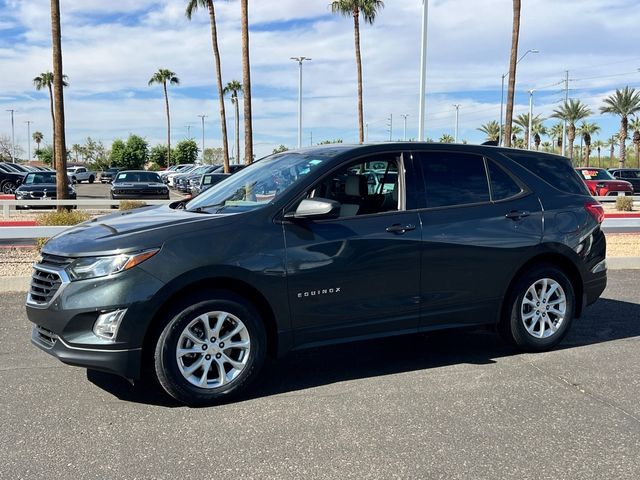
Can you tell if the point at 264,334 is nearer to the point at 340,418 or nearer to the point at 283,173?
the point at 340,418

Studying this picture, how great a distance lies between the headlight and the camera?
13.1 ft

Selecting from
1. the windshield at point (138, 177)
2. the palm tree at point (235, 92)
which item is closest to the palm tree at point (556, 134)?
the palm tree at point (235, 92)

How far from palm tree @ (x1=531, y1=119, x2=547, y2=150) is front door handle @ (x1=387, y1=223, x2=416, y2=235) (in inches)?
3270

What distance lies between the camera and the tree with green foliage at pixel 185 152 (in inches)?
3287

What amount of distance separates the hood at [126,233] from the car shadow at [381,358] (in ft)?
3.69

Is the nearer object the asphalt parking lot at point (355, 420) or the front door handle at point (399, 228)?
the asphalt parking lot at point (355, 420)

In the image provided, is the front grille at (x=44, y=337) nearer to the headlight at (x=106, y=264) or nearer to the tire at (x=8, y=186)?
the headlight at (x=106, y=264)

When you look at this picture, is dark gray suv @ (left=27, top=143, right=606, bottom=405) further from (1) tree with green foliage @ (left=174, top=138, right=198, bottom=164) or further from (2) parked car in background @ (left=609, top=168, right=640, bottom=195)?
(1) tree with green foliage @ (left=174, top=138, right=198, bottom=164)

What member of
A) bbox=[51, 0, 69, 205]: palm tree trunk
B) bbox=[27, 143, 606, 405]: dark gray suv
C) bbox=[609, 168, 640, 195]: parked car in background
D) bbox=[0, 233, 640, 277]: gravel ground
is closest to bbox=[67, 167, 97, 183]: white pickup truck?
bbox=[51, 0, 69, 205]: palm tree trunk

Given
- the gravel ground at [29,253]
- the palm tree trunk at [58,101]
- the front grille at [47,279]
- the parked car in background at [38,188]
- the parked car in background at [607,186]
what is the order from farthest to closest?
the parked car in background at [607,186] < the parked car in background at [38,188] < the palm tree trunk at [58,101] < the gravel ground at [29,253] < the front grille at [47,279]

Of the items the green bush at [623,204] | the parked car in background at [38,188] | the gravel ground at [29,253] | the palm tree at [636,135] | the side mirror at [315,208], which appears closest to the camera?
the side mirror at [315,208]

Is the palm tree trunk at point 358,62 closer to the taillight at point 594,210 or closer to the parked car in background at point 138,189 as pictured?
the parked car in background at point 138,189

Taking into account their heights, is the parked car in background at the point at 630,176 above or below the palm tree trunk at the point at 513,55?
below

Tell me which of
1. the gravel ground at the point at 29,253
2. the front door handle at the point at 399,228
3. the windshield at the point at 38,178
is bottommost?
the gravel ground at the point at 29,253
